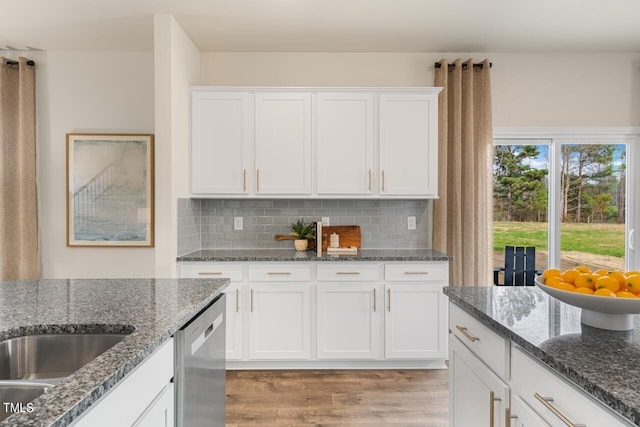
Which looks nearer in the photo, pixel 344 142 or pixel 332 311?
pixel 332 311

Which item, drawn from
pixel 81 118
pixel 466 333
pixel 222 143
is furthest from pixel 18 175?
pixel 466 333

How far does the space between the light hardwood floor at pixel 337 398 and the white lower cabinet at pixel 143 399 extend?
50.4 inches

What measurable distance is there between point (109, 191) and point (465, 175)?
3.29 meters

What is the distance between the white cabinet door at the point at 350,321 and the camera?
320cm

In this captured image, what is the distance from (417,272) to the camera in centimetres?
321

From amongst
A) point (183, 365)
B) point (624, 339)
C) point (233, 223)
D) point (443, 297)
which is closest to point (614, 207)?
point (443, 297)

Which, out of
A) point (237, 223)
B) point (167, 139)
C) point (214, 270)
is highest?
point (167, 139)

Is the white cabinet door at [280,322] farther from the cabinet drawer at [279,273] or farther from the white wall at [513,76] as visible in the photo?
the white wall at [513,76]

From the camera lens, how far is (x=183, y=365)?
1.45 metres

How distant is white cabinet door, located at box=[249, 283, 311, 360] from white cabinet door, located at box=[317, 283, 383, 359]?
132mm

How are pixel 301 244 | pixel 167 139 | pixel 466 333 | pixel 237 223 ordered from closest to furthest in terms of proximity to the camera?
1. pixel 466 333
2. pixel 167 139
3. pixel 301 244
4. pixel 237 223

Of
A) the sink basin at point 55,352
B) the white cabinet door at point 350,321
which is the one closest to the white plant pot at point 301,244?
the white cabinet door at point 350,321

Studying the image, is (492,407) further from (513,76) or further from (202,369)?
(513,76)

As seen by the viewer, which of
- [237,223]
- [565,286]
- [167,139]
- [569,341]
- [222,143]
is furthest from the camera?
[237,223]
